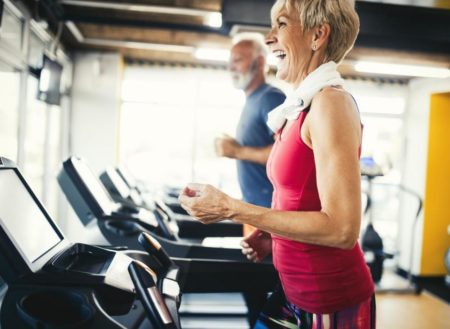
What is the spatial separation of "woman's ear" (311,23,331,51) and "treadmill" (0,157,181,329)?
2.41ft

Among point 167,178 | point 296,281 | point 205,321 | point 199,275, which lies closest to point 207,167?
point 167,178

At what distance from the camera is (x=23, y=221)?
3.88 feet

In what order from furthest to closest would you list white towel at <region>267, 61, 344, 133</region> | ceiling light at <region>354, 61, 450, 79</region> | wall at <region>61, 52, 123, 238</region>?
wall at <region>61, 52, 123, 238</region> < ceiling light at <region>354, 61, 450, 79</region> < white towel at <region>267, 61, 344, 133</region>

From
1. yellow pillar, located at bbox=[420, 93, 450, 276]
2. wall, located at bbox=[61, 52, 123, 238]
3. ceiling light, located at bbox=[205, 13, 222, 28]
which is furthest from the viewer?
wall, located at bbox=[61, 52, 123, 238]

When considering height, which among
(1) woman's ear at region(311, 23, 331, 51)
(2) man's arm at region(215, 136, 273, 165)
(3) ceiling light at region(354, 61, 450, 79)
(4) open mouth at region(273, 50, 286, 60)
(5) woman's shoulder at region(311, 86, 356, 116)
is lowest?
(2) man's arm at region(215, 136, 273, 165)

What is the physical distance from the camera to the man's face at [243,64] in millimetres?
2748

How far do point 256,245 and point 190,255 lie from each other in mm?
629

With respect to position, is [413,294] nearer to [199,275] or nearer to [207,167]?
[207,167]

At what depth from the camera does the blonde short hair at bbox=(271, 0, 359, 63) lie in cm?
110

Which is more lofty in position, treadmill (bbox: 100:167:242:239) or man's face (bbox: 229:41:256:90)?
man's face (bbox: 229:41:256:90)

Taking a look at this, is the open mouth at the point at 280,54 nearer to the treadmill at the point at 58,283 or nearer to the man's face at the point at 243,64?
the treadmill at the point at 58,283

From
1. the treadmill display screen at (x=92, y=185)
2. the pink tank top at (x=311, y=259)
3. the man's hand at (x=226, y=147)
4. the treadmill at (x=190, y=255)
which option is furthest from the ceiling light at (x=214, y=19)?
the pink tank top at (x=311, y=259)

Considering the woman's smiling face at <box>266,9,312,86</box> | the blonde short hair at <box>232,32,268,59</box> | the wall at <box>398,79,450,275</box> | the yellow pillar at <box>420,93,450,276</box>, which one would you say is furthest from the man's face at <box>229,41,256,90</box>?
the yellow pillar at <box>420,93,450,276</box>

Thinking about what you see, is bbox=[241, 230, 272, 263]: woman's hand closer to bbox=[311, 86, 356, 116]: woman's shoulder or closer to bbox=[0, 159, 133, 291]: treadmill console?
bbox=[0, 159, 133, 291]: treadmill console
